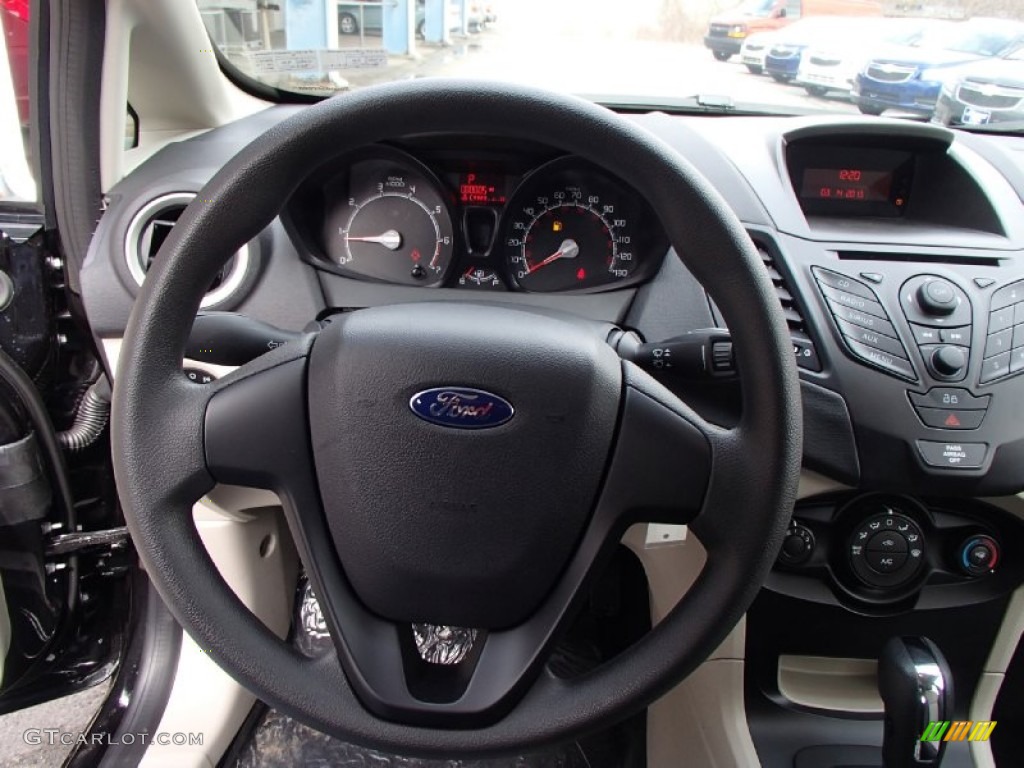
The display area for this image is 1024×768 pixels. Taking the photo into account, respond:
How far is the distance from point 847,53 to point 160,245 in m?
1.35

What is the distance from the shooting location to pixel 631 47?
1608mm

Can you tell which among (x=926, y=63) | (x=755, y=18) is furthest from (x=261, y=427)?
(x=926, y=63)

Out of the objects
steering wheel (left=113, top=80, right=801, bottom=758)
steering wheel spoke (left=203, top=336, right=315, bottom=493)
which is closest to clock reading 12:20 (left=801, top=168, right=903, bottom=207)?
steering wheel (left=113, top=80, right=801, bottom=758)

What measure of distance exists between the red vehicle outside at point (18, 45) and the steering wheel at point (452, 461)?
3.03 ft

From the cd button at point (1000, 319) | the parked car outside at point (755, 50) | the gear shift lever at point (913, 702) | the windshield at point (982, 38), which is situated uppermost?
the windshield at point (982, 38)

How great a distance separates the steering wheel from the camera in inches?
30.8

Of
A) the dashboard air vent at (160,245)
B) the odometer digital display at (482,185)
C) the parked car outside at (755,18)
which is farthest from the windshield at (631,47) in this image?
the dashboard air vent at (160,245)

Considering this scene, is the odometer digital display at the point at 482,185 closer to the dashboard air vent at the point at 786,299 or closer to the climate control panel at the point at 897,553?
the dashboard air vent at the point at 786,299

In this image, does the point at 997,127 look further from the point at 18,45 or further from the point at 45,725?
the point at 45,725

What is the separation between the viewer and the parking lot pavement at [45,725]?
175cm

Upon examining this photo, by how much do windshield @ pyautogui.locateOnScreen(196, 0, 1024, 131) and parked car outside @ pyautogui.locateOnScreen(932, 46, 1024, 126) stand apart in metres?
0.02

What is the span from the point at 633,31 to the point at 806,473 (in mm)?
964

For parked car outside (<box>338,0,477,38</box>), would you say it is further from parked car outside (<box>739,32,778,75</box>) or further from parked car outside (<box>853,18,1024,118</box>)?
parked car outside (<box>853,18,1024,118</box>)

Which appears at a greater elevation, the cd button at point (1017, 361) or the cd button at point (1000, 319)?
the cd button at point (1000, 319)
